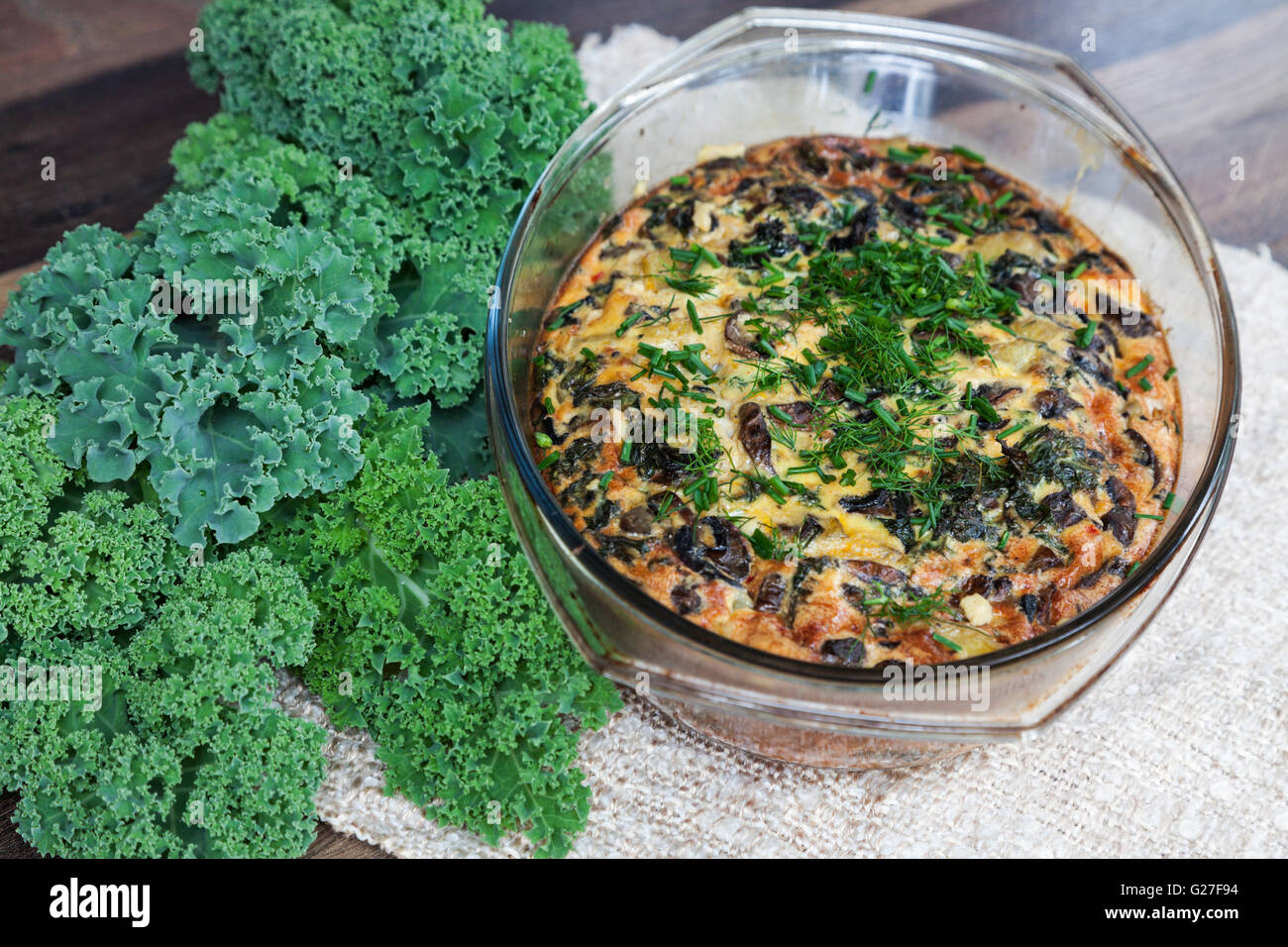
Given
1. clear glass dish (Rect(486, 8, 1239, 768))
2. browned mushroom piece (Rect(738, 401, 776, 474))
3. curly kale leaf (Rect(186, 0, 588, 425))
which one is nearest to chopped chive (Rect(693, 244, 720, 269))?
clear glass dish (Rect(486, 8, 1239, 768))

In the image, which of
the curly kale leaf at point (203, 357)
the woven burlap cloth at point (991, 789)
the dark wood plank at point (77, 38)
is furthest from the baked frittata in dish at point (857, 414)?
the dark wood plank at point (77, 38)

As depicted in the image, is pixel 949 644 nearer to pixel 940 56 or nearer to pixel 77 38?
pixel 940 56

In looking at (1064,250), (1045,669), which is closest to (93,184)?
(1064,250)

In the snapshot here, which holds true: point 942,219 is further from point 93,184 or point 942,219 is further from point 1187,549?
point 93,184

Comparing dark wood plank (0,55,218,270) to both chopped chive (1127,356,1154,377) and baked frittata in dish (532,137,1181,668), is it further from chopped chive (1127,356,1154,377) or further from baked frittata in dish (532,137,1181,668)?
chopped chive (1127,356,1154,377)

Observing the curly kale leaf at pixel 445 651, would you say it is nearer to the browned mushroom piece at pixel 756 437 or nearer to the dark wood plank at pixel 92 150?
the browned mushroom piece at pixel 756 437

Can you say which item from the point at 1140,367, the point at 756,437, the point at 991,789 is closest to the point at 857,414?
the point at 756,437
